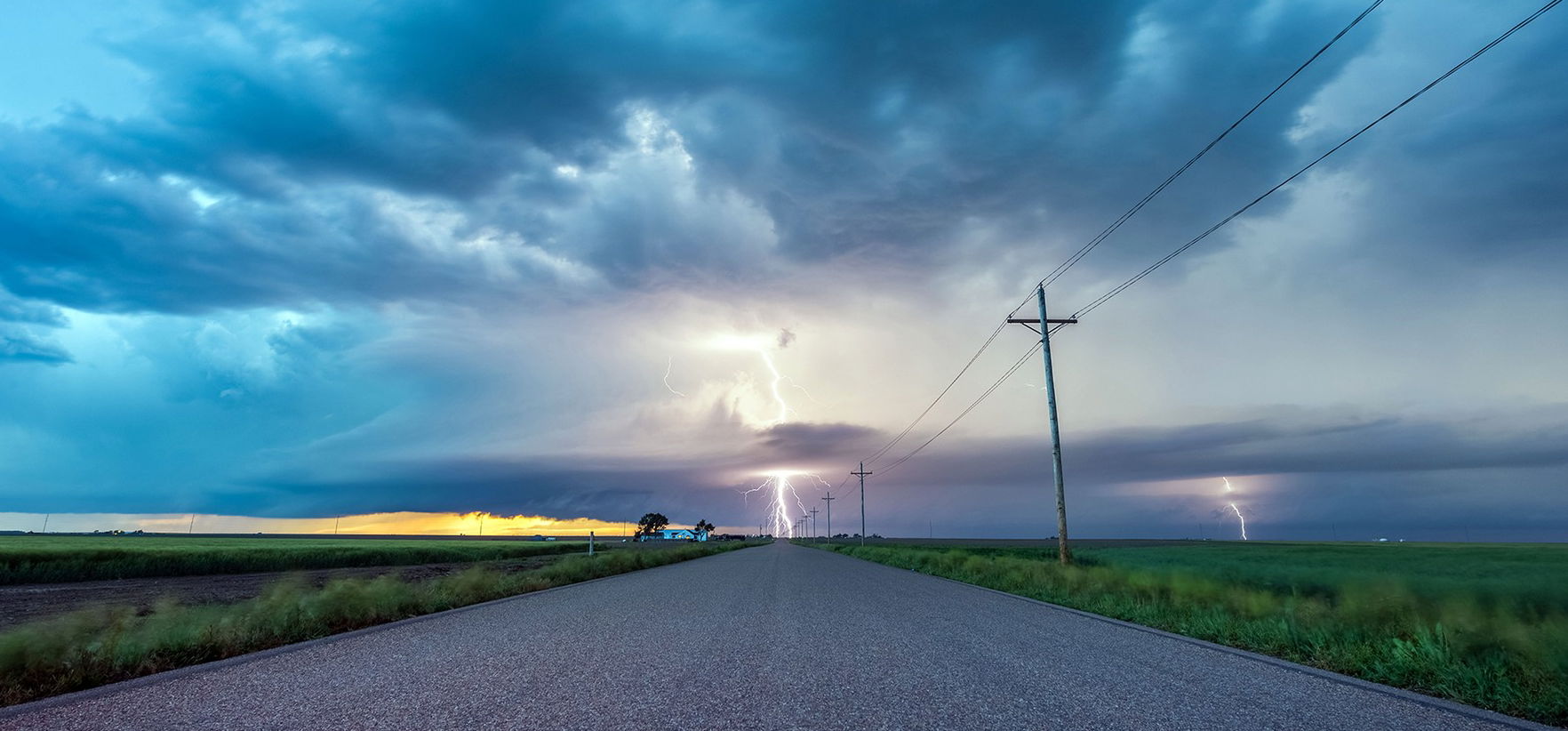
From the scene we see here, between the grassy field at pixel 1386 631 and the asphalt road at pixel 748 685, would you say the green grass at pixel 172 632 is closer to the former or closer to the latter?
the asphalt road at pixel 748 685

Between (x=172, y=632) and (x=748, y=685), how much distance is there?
7.11m

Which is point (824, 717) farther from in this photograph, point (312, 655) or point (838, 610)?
point (838, 610)

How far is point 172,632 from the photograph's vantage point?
8.12 meters

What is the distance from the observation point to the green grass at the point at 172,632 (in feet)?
21.1

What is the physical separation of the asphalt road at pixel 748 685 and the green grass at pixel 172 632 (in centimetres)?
60

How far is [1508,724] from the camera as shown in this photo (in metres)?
4.98

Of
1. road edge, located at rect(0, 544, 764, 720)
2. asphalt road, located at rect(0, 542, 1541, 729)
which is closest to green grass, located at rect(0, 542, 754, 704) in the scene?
road edge, located at rect(0, 544, 764, 720)

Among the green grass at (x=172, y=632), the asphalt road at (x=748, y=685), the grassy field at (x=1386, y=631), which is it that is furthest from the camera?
the green grass at (x=172, y=632)

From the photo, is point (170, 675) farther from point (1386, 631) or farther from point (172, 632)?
point (1386, 631)

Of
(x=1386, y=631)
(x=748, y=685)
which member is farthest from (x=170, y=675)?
(x=1386, y=631)

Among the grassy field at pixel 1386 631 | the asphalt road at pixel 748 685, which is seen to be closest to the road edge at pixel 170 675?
the asphalt road at pixel 748 685

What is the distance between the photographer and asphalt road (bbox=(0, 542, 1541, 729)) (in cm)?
492

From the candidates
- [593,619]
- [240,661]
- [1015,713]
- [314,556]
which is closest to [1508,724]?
[1015,713]

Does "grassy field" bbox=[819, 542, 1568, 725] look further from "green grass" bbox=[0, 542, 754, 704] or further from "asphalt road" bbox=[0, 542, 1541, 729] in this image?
"green grass" bbox=[0, 542, 754, 704]
